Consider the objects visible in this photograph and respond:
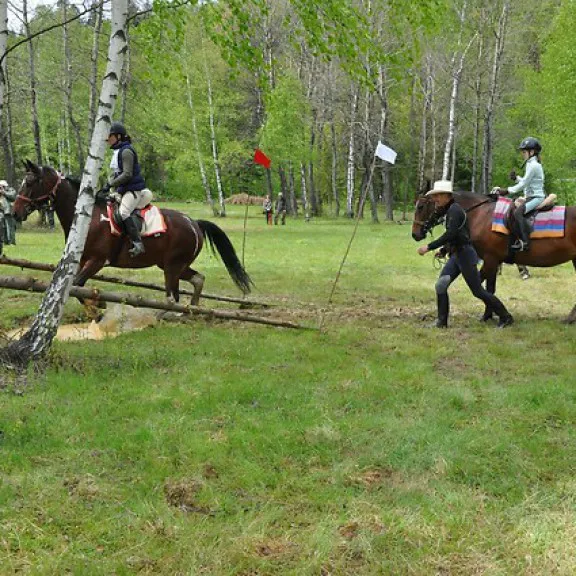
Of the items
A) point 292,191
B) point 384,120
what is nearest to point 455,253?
point 384,120

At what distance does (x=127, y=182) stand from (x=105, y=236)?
95 centimetres

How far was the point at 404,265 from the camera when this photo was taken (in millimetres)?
17000

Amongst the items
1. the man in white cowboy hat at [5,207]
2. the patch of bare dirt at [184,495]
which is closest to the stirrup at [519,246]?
the patch of bare dirt at [184,495]

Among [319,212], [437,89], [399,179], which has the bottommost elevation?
[319,212]

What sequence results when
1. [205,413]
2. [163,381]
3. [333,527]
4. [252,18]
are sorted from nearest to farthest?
1. [333,527]
2. [205,413]
3. [163,381]
4. [252,18]

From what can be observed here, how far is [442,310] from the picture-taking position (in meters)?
9.10

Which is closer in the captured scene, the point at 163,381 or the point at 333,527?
the point at 333,527

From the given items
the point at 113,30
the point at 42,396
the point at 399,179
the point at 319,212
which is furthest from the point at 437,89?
the point at 42,396

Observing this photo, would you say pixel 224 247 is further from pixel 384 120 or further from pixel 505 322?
pixel 384 120

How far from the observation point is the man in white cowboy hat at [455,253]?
28.3 feet

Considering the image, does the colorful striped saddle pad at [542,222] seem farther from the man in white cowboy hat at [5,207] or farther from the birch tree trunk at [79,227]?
the man in white cowboy hat at [5,207]

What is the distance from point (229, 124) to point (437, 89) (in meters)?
13.3

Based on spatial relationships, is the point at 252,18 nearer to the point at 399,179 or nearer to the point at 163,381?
the point at 163,381

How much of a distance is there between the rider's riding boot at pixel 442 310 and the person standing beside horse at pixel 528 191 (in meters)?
1.45
